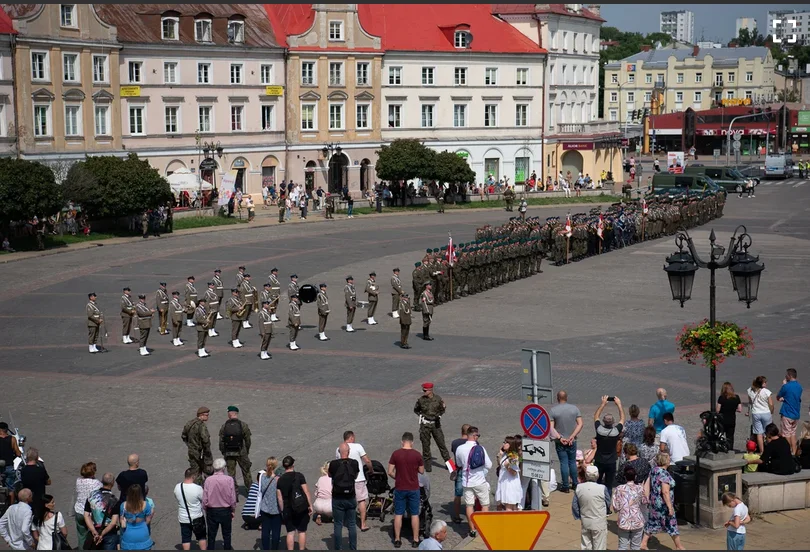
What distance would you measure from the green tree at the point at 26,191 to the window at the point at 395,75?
91.0 feet

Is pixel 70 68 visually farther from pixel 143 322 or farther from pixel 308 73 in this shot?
pixel 143 322

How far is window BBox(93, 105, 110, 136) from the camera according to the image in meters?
54.9

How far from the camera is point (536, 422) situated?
14.1m

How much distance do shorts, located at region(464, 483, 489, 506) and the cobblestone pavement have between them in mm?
528

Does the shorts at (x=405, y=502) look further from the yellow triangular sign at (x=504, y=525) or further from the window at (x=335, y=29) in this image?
the window at (x=335, y=29)

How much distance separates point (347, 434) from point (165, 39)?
152 ft

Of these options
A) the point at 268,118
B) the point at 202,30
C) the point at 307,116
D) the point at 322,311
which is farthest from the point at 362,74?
the point at 322,311

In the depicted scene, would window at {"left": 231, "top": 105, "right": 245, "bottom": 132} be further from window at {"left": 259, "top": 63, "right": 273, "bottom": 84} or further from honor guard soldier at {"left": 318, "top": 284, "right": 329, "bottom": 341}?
honor guard soldier at {"left": 318, "top": 284, "right": 329, "bottom": 341}

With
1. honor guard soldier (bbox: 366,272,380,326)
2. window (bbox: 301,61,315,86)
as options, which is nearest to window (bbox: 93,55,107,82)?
window (bbox: 301,61,315,86)

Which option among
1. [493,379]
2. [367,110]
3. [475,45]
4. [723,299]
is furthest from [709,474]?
[475,45]

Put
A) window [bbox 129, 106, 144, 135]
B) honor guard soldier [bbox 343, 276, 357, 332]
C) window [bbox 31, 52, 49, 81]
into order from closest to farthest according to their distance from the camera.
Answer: honor guard soldier [bbox 343, 276, 357, 332] → window [bbox 31, 52, 49, 81] → window [bbox 129, 106, 144, 135]

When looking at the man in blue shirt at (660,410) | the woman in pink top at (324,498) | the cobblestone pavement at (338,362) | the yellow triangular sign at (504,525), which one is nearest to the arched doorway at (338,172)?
the cobblestone pavement at (338,362)

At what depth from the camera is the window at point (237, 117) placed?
6156cm

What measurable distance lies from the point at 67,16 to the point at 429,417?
1600 inches
